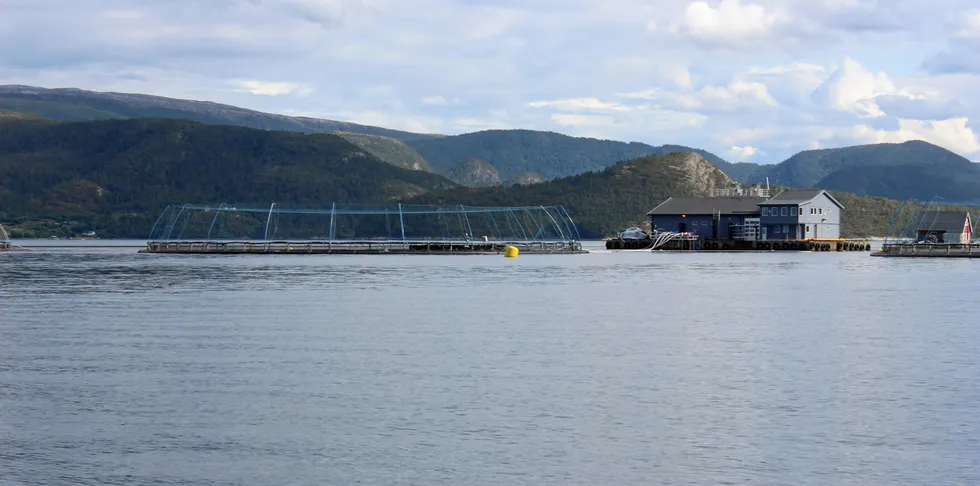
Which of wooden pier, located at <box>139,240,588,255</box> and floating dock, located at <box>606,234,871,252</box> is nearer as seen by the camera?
wooden pier, located at <box>139,240,588,255</box>

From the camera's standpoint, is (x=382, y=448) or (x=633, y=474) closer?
(x=633, y=474)

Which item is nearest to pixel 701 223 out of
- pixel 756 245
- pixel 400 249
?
pixel 756 245

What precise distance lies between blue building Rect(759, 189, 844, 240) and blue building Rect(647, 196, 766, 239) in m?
4.25

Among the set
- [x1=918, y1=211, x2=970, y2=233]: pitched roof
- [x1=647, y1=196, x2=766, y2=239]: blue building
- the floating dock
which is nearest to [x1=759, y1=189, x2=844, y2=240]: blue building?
the floating dock

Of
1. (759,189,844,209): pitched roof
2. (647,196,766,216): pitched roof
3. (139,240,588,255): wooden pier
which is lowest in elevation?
(139,240,588,255): wooden pier

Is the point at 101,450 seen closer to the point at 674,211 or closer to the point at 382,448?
the point at 382,448

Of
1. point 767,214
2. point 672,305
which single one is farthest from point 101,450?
point 767,214

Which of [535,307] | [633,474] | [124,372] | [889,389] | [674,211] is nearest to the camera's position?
[633,474]

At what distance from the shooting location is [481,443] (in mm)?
23750

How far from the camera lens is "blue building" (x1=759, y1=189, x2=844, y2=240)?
164875mm

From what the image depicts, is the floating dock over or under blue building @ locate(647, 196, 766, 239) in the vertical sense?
under

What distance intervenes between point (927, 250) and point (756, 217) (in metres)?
31.6

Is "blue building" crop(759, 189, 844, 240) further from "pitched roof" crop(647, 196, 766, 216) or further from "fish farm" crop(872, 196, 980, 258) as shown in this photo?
"fish farm" crop(872, 196, 980, 258)

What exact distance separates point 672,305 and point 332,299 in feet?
A: 62.6
